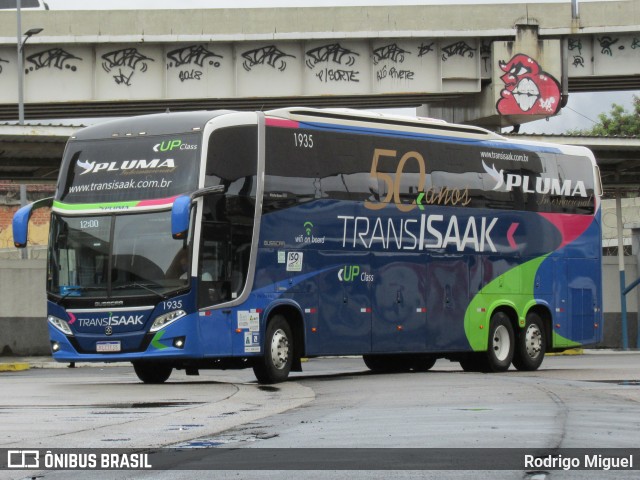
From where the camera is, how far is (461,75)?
48.4m

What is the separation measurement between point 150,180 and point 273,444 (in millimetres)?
9544

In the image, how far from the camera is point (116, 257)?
20.1 meters

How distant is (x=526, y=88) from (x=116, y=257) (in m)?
30.8

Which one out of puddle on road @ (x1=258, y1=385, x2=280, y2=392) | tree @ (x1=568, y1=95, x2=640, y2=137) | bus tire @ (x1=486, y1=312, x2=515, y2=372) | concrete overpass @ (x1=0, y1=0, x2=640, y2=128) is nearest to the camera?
puddle on road @ (x1=258, y1=385, x2=280, y2=392)

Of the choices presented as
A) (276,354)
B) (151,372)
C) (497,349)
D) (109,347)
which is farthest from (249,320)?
(497,349)

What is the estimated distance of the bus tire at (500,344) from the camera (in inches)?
981

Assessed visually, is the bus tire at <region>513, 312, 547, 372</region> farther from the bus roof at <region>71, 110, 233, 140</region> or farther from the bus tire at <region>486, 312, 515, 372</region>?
the bus roof at <region>71, 110, 233, 140</region>

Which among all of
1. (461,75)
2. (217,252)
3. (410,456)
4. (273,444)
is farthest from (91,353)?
(461,75)

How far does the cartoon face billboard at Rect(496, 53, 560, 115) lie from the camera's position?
48.1m

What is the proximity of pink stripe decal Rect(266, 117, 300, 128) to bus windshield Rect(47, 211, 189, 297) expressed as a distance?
88.9 inches

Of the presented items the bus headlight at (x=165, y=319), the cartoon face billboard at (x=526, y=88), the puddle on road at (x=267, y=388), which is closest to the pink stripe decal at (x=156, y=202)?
the bus headlight at (x=165, y=319)

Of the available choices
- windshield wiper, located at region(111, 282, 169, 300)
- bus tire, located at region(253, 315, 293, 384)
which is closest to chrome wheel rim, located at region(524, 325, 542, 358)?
bus tire, located at region(253, 315, 293, 384)

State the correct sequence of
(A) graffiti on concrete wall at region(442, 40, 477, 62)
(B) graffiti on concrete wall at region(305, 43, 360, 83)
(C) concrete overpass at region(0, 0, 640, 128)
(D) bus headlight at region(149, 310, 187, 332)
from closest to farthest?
(D) bus headlight at region(149, 310, 187, 332) → (C) concrete overpass at region(0, 0, 640, 128) → (B) graffiti on concrete wall at region(305, 43, 360, 83) → (A) graffiti on concrete wall at region(442, 40, 477, 62)

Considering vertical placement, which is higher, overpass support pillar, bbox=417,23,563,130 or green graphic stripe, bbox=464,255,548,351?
overpass support pillar, bbox=417,23,563,130
